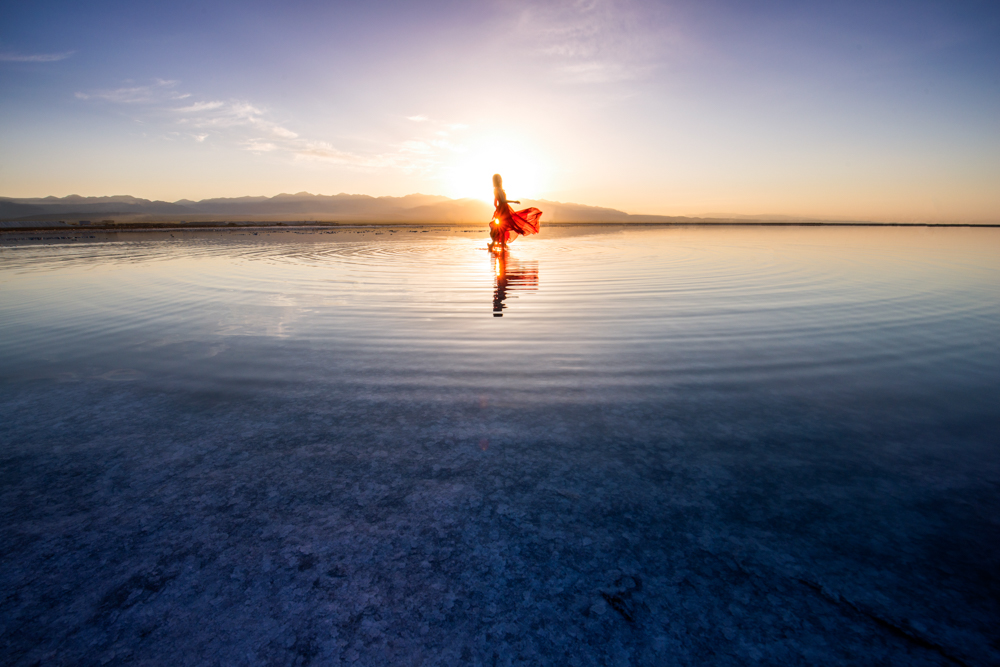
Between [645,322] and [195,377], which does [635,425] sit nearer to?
[645,322]

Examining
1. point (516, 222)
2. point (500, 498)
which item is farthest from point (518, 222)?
point (500, 498)

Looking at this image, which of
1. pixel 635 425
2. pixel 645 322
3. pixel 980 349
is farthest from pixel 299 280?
pixel 980 349

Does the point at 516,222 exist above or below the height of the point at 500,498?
above

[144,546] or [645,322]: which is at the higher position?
[645,322]

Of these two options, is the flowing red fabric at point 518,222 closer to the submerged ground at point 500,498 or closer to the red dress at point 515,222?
the red dress at point 515,222

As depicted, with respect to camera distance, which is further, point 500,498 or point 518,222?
point 518,222

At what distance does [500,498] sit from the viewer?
298 centimetres

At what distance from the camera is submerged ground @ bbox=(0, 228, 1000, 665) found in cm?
204

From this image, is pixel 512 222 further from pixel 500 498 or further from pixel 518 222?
pixel 500 498

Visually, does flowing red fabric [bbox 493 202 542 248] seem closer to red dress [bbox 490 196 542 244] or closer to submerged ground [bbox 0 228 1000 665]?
red dress [bbox 490 196 542 244]

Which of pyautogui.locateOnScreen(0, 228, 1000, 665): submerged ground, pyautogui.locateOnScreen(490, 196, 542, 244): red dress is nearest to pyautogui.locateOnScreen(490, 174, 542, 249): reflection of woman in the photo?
pyautogui.locateOnScreen(490, 196, 542, 244): red dress

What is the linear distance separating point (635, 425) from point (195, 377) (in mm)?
5182

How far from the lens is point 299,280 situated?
42.0 feet

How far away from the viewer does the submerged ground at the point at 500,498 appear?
204 centimetres
